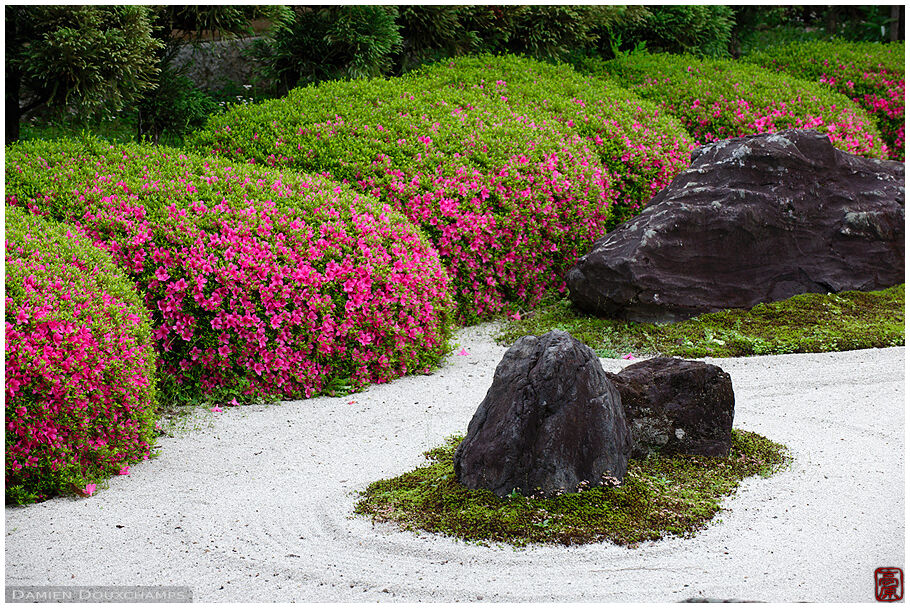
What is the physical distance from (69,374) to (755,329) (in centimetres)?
469

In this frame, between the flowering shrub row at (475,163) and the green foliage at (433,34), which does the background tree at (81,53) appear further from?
the green foliage at (433,34)

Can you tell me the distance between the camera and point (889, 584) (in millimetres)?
2975

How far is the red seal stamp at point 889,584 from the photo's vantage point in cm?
291

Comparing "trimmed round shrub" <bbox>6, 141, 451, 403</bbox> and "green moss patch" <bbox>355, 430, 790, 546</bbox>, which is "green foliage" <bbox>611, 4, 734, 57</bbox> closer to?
"trimmed round shrub" <bbox>6, 141, 451, 403</bbox>

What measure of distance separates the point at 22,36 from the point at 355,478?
18.5 ft

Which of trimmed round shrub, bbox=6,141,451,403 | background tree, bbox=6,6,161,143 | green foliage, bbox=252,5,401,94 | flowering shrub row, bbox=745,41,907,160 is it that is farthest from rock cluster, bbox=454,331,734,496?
flowering shrub row, bbox=745,41,907,160

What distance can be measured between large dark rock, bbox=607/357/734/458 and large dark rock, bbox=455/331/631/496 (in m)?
0.37

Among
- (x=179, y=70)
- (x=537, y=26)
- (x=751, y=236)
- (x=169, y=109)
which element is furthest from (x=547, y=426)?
(x=537, y=26)

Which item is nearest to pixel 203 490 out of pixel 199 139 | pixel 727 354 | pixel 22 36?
pixel 727 354

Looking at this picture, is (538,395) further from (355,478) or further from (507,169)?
(507,169)

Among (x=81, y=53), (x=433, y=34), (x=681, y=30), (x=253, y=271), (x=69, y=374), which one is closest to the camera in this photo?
(x=69, y=374)

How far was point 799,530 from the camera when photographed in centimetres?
341

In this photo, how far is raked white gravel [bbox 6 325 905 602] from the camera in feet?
9.95

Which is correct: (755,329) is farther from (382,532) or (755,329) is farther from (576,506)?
(382,532)
